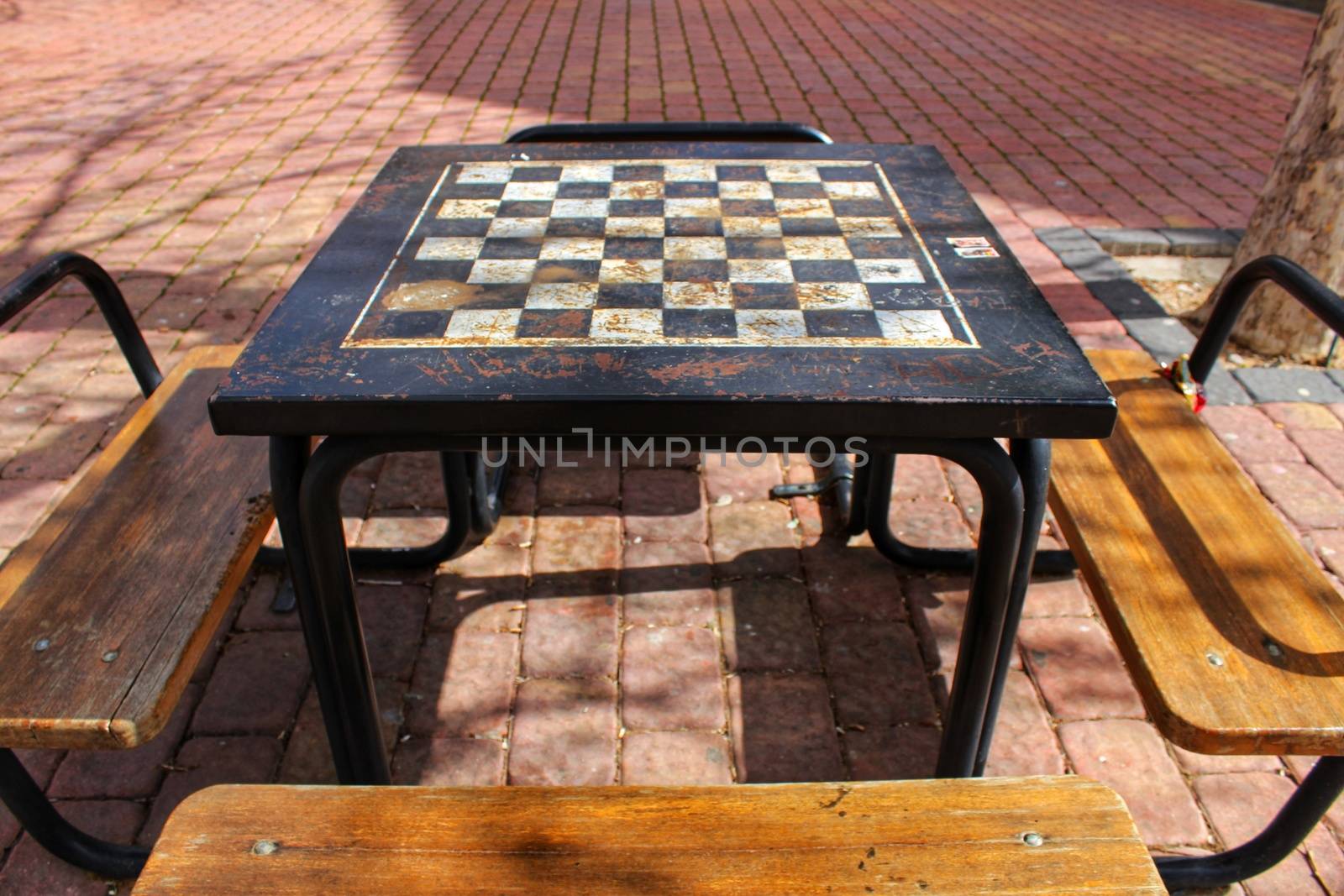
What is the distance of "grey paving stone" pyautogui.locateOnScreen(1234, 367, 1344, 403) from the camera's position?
10.6 ft

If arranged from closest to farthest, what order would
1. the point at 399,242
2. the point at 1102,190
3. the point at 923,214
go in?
the point at 399,242, the point at 923,214, the point at 1102,190

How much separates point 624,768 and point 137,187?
4060 millimetres

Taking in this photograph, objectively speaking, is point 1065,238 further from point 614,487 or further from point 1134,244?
point 614,487

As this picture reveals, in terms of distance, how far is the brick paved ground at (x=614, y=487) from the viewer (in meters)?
2.04

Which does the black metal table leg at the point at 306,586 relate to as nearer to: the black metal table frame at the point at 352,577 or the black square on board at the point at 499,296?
the black metal table frame at the point at 352,577

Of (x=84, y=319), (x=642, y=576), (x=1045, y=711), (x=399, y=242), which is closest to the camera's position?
(x=399, y=242)

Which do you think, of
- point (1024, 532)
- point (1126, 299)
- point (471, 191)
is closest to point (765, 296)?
point (1024, 532)

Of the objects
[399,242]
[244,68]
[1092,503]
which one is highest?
[399,242]

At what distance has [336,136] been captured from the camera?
5.34 metres

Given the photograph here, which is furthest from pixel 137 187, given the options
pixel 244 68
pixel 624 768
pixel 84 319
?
pixel 624 768

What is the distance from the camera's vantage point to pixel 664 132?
274 cm

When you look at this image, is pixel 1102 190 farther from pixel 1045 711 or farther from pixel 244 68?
pixel 244 68

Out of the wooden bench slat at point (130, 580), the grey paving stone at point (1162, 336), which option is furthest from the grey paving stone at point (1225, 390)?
the wooden bench slat at point (130, 580)

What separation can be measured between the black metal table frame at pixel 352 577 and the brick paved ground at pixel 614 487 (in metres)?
0.32
